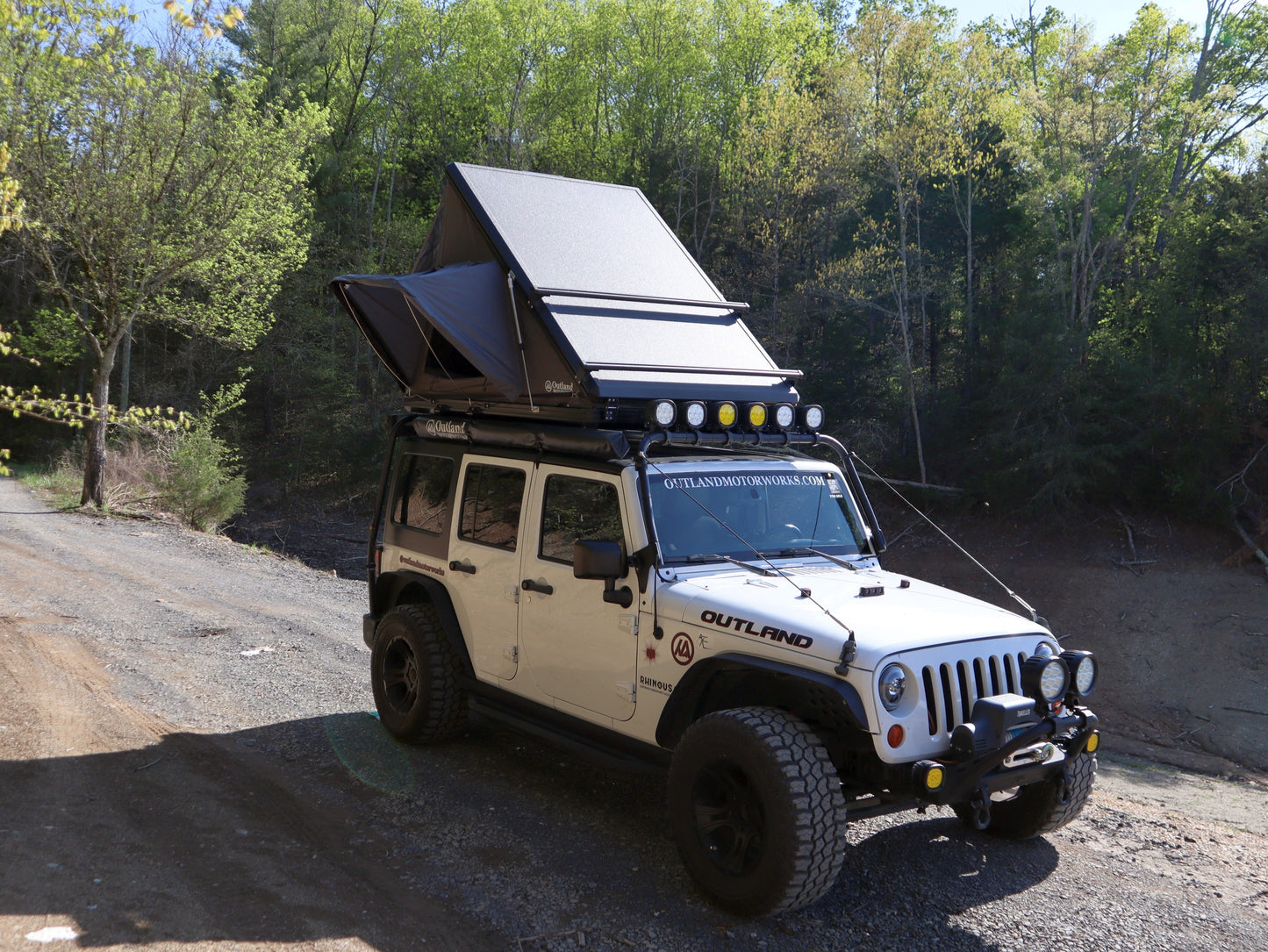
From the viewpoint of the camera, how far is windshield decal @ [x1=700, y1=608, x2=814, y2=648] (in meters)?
4.35

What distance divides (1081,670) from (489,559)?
3.43 meters

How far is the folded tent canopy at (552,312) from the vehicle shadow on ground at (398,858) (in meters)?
2.33

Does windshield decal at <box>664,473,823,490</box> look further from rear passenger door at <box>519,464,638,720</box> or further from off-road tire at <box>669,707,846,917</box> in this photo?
off-road tire at <box>669,707,846,917</box>

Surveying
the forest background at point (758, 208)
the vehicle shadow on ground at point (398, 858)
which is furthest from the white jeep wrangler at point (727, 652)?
the forest background at point (758, 208)

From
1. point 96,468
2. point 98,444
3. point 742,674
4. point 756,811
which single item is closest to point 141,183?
point 98,444

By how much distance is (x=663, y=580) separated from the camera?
497cm

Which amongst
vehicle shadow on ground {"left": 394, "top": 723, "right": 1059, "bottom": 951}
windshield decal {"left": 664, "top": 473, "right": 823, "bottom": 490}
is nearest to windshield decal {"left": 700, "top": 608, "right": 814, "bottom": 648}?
→ windshield decal {"left": 664, "top": 473, "right": 823, "bottom": 490}

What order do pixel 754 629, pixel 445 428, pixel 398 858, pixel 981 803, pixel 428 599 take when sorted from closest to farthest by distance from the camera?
pixel 981 803
pixel 754 629
pixel 398 858
pixel 445 428
pixel 428 599

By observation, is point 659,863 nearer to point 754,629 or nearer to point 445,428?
point 754,629

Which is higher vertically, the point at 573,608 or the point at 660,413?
the point at 660,413

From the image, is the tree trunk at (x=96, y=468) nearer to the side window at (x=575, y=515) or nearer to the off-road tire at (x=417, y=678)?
the off-road tire at (x=417, y=678)

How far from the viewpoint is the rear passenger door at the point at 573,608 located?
5.15m

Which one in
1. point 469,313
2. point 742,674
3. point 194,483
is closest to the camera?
point 742,674

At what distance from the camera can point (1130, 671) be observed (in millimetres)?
16531
